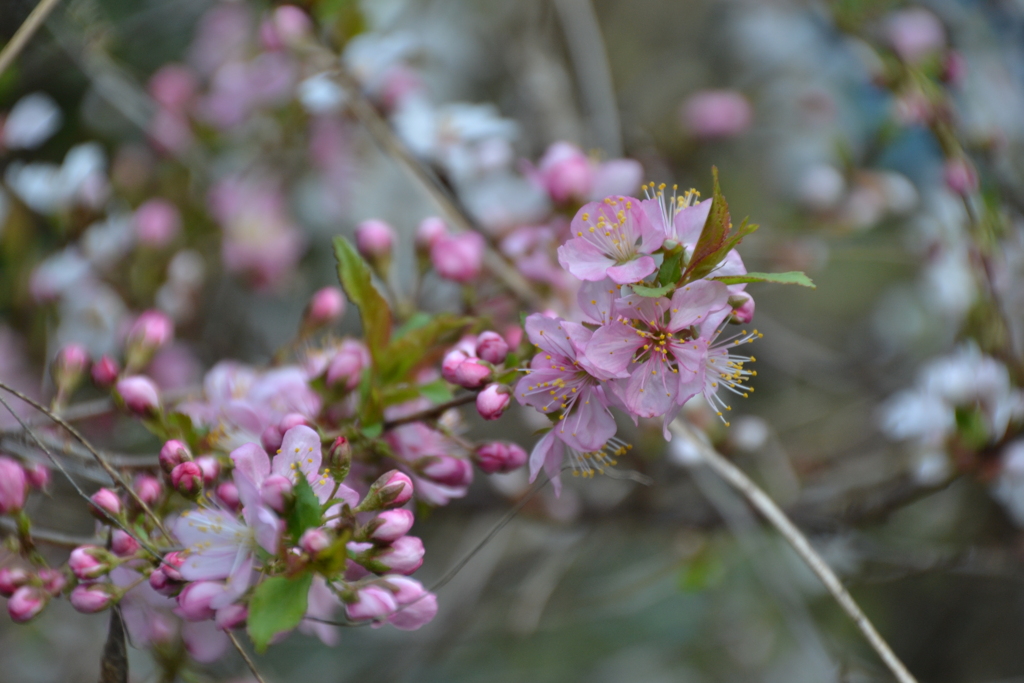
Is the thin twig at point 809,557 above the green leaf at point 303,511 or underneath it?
underneath

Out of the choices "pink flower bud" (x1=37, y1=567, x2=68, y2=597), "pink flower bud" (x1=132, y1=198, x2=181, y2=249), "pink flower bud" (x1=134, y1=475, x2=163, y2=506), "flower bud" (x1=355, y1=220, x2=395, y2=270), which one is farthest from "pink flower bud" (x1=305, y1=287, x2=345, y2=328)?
A: "pink flower bud" (x1=132, y1=198, x2=181, y2=249)

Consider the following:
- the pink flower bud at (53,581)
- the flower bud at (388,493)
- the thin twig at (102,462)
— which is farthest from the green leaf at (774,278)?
the pink flower bud at (53,581)

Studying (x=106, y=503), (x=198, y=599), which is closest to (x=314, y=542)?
(x=198, y=599)

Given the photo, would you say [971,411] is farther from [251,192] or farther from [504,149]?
[251,192]

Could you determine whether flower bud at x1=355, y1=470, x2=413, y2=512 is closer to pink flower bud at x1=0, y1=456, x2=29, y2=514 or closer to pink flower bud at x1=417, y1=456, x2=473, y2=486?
pink flower bud at x1=417, y1=456, x2=473, y2=486

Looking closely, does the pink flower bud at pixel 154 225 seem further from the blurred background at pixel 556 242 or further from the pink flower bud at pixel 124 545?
the pink flower bud at pixel 124 545

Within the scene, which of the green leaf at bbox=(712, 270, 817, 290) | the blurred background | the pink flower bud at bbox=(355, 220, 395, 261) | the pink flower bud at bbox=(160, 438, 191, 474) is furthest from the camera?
the blurred background
